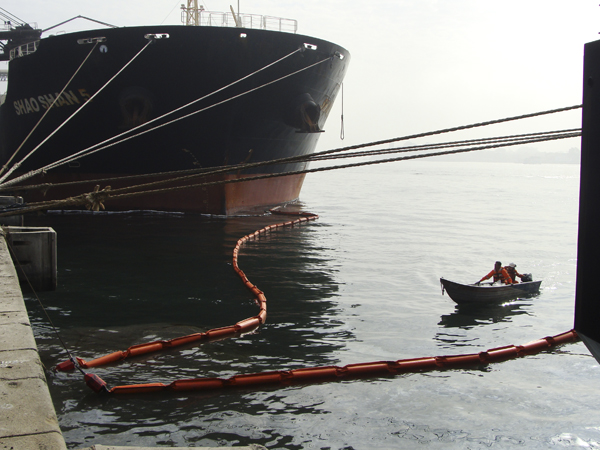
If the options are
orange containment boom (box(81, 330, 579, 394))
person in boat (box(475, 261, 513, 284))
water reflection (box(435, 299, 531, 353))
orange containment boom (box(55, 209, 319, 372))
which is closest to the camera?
orange containment boom (box(81, 330, 579, 394))

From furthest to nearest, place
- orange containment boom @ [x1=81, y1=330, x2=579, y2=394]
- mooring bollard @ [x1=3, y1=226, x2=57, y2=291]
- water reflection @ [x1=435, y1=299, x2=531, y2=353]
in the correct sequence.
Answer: water reflection @ [x1=435, y1=299, x2=531, y2=353] < mooring bollard @ [x1=3, y1=226, x2=57, y2=291] < orange containment boom @ [x1=81, y1=330, x2=579, y2=394]

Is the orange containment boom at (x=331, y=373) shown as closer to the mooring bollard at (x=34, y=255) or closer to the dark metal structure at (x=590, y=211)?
the mooring bollard at (x=34, y=255)

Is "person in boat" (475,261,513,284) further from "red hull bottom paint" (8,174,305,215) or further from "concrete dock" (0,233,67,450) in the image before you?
"red hull bottom paint" (8,174,305,215)

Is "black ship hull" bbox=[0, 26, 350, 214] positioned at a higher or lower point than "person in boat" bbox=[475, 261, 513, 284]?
higher

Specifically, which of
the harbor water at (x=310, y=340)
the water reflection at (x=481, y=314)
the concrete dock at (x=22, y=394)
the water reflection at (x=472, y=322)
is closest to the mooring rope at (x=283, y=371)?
the harbor water at (x=310, y=340)

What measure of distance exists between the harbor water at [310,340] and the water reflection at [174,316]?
0.11 feet

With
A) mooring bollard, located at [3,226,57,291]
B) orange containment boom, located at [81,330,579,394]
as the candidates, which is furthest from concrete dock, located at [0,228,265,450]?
mooring bollard, located at [3,226,57,291]

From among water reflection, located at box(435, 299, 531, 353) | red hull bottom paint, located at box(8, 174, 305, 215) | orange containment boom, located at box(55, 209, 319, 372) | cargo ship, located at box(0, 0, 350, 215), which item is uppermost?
cargo ship, located at box(0, 0, 350, 215)

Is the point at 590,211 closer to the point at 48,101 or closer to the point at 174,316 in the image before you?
the point at 174,316

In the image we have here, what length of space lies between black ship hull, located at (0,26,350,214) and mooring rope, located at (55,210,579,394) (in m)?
12.5

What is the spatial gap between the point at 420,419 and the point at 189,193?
57.1ft

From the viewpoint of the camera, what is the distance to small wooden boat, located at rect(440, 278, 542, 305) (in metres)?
11.5

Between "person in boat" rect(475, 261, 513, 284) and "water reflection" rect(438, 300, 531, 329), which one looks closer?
"water reflection" rect(438, 300, 531, 329)

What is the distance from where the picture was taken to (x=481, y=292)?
460 inches
